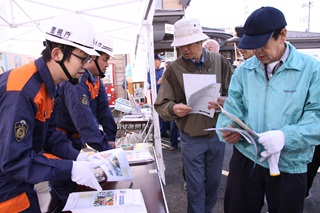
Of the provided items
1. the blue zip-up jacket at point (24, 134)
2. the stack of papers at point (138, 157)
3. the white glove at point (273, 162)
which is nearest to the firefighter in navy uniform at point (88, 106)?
the stack of papers at point (138, 157)

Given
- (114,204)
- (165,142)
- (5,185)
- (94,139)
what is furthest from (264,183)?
(165,142)

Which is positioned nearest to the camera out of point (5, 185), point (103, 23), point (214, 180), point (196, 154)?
point (5, 185)

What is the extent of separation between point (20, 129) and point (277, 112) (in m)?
1.19

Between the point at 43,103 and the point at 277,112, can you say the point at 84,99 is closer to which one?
the point at 43,103

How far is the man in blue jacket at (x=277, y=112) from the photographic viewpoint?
1176mm

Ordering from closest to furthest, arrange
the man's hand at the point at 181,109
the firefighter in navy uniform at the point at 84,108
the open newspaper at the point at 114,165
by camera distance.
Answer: the open newspaper at the point at 114,165 < the firefighter in navy uniform at the point at 84,108 < the man's hand at the point at 181,109

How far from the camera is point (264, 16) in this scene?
1.21 m

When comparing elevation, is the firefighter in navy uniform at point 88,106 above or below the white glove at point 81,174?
above

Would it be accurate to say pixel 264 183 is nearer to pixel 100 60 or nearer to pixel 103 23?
pixel 100 60

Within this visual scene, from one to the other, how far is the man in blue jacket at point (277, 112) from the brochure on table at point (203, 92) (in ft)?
1.68

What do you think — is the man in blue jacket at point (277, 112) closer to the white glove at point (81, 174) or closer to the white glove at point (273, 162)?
the white glove at point (273, 162)

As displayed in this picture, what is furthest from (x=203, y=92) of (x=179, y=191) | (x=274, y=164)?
(x=179, y=191)

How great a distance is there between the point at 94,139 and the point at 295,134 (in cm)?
133

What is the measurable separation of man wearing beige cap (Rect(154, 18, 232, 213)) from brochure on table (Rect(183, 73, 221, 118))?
0.05 metres
